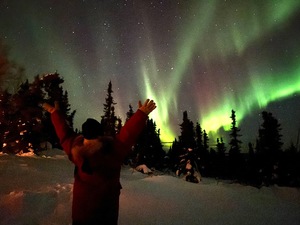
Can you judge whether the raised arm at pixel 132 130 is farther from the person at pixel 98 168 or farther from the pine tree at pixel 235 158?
the pine tree at pixel 235 158

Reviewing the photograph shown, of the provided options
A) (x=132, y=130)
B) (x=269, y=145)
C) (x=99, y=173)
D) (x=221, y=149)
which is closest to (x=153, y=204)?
(x=99, y=173)

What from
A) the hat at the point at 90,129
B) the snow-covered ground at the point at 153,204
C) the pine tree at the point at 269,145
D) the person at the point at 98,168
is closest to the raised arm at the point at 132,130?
the person at the point at 98,168

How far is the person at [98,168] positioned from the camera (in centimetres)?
373

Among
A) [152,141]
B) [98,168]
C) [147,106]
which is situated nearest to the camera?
[98,168]

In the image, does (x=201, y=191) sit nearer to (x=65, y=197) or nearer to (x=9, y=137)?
(x=65, y=197)

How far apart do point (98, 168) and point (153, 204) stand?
6.75 metres

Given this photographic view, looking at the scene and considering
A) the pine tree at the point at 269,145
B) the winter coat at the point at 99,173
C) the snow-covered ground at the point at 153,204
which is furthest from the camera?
the pine tree at the point at 269,145

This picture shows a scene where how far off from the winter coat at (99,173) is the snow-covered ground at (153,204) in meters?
3.80

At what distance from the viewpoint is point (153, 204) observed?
32.5ft

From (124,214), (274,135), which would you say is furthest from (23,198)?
(274,135)

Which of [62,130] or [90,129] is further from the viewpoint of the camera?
[62,130]

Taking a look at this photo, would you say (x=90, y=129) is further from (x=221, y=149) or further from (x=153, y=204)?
(x=221, y=149)

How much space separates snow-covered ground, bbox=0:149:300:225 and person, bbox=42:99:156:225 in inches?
149

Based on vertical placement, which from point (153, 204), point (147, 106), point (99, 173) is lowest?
point (153, 204)
